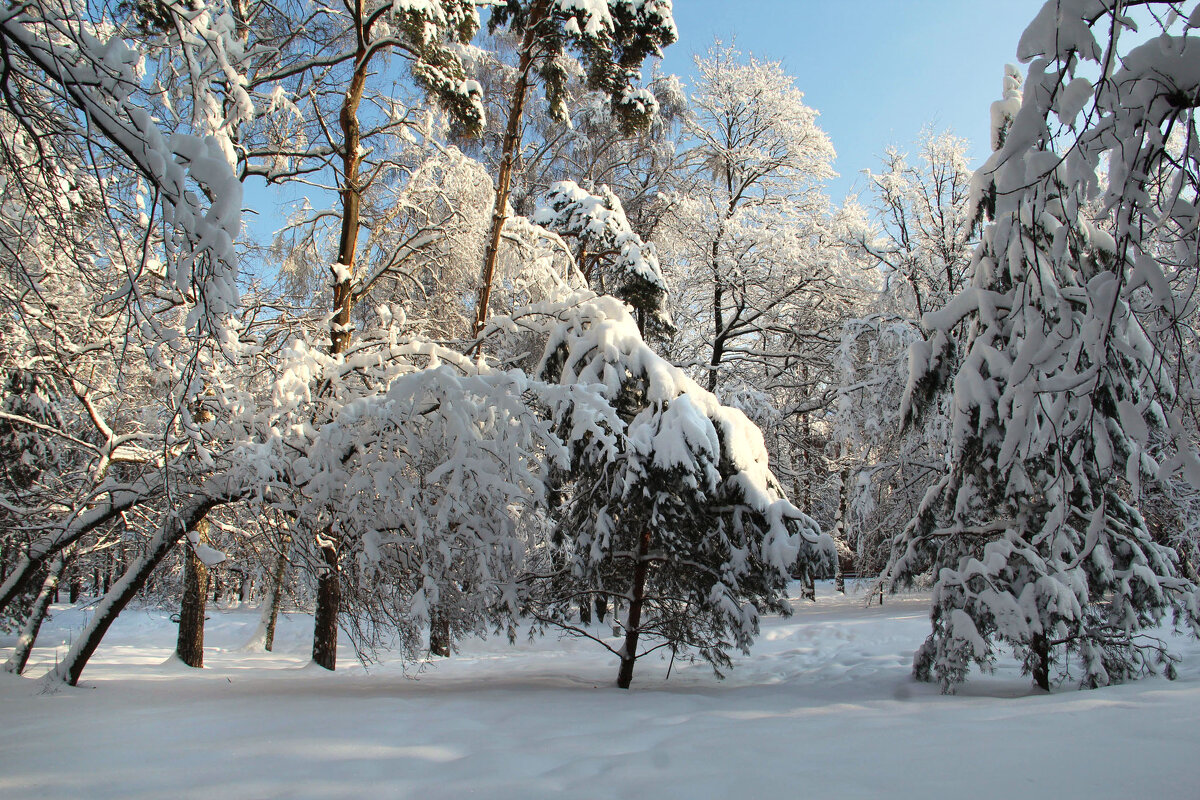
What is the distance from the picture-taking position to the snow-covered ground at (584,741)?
2.39 m

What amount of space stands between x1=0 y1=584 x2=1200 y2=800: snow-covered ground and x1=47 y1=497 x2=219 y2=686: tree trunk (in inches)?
10.0

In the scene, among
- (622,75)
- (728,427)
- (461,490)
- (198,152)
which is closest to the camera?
(198,152)

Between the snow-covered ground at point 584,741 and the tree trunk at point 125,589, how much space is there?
25 cm

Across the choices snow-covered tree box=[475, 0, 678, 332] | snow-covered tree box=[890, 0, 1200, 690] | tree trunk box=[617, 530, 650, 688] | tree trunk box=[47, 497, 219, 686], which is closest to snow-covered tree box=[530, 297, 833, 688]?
tree trunk box=[617, 530, 650, 688]

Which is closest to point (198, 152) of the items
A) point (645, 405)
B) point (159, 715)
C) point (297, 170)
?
point (159, 715)

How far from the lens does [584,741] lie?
10.8 feet

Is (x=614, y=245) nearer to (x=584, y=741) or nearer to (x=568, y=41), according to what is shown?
(x=568, y=41)

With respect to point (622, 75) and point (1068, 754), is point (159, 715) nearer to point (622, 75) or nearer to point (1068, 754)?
point (1068, 754)

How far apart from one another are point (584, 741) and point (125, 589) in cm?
433

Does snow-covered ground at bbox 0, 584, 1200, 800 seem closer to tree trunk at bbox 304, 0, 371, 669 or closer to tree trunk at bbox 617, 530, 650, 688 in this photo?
tree trunk at bbox 617, 530, 650, 688

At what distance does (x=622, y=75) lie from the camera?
25.5 feet

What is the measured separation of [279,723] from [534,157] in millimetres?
13207

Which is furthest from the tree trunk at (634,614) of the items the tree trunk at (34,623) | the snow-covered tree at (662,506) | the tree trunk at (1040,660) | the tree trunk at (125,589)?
the tree trunk at (34,623)

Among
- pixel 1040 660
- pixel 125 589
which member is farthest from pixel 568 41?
pixel 1040 660
